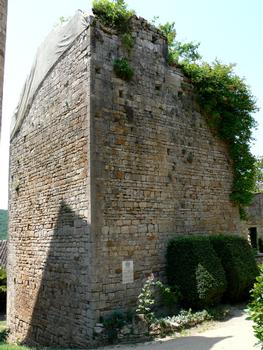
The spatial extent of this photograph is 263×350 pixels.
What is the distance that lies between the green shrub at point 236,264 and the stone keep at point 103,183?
0.67 metres

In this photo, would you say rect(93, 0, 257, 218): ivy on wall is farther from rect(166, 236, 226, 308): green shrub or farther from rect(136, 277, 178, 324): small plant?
rect(136, 277, 178, 324): small plant

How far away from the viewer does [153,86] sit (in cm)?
938

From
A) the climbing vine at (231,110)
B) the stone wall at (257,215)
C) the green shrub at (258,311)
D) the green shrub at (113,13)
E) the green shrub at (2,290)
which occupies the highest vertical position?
the green shrub at (113,13)

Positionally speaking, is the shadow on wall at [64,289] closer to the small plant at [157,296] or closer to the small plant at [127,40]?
the small plant at [157,296]

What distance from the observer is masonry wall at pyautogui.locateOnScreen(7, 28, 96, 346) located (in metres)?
7.89

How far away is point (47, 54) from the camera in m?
10.1

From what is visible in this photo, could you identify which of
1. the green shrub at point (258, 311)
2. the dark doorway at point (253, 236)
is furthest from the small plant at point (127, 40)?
the dark doorway at point (253, 236)

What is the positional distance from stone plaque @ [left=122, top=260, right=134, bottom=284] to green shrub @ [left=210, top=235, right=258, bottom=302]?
2.46 m

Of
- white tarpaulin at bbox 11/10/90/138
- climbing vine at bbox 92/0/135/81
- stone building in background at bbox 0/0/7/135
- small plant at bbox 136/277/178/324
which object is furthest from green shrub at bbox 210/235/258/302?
stone building in background at bbox 0/0/7/135

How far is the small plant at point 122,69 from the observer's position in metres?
8.59

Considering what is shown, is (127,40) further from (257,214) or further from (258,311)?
(257,214)

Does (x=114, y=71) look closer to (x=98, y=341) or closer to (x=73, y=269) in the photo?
(x=73, y=269)

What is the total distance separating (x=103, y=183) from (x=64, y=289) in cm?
247

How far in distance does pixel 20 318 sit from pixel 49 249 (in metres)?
2.66
